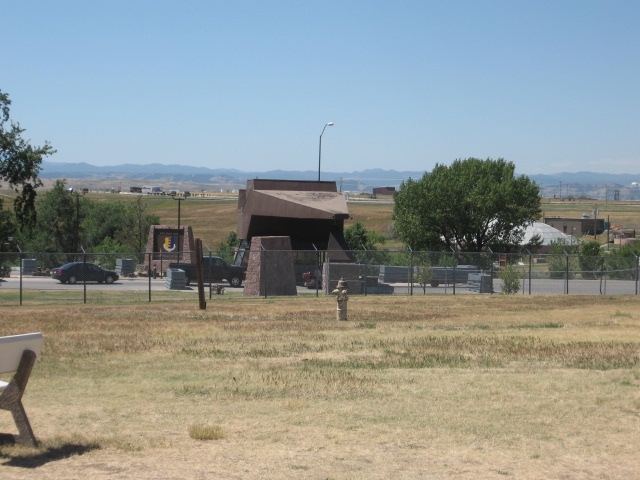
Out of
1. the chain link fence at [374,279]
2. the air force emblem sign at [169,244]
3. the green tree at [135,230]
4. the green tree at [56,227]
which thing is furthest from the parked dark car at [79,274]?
the green tree at [135,230]

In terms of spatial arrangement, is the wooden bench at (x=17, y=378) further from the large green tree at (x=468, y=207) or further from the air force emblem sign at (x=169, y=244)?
the large green tree at (x=468, y=207)

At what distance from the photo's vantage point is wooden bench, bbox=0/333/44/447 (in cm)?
840

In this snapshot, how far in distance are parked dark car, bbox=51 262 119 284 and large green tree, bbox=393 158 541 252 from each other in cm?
2514

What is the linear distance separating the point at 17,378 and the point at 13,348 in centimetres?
29

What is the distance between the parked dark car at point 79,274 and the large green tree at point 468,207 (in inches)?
990

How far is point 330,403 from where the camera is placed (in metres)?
10.7

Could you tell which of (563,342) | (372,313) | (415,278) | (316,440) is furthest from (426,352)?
(415,278)

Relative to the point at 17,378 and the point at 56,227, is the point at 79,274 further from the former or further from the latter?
the point at 17,378

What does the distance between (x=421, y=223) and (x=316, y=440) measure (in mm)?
56772

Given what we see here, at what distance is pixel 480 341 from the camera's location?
17250 millimetres

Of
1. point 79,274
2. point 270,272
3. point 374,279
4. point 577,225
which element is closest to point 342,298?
point 270,272

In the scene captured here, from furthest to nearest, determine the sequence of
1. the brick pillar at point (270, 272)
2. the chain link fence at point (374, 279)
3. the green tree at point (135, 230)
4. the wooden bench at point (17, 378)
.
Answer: the green tree at point (135, 230), the brick pillar at point (270, 272), the chain link fence at point (374, 279), the wooden bench at point (17, 378)

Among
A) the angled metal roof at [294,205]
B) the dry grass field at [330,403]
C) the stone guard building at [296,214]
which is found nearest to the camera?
the dry grass field at [330,403]

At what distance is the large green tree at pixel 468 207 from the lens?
64438mm
